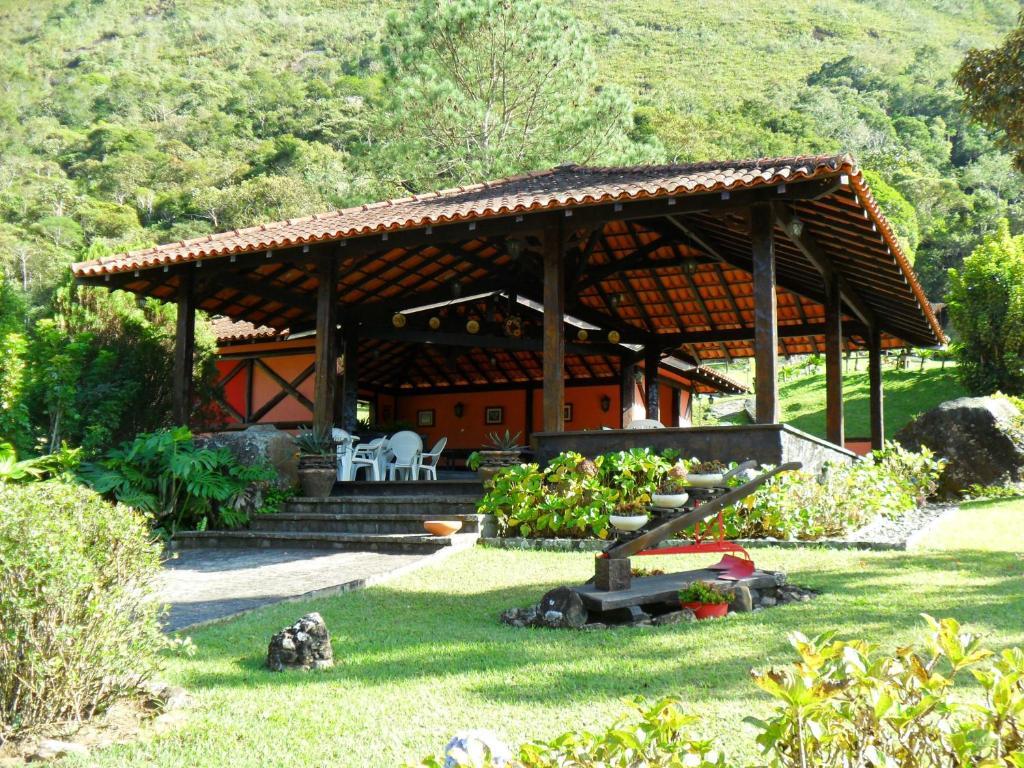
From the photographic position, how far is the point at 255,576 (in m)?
7.06

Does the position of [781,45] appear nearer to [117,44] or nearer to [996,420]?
[117,44]

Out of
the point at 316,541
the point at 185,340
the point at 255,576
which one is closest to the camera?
the point at 255,576

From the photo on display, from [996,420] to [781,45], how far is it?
324 ft

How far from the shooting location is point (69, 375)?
10.6 m

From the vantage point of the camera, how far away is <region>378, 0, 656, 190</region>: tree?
86.3 ft

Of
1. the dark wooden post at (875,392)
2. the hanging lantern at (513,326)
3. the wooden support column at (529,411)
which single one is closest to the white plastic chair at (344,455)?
the hanging lantern at (513,326)

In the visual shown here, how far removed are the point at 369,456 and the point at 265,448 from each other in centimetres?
318

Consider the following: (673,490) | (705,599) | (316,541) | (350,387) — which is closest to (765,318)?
(673,490)

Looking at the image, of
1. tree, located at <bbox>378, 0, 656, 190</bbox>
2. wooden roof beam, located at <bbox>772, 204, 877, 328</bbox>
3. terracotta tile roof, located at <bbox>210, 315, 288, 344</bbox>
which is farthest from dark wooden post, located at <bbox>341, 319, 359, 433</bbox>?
tree, located at <bbox>378, 0, 656, 190</bbox>

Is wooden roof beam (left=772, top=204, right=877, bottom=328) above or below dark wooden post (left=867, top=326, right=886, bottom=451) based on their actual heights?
above

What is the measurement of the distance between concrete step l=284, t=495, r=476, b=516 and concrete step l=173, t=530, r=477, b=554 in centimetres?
62

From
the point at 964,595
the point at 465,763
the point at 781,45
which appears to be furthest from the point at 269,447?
the point at 781,45

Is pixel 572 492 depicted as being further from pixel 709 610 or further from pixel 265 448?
pixel 265 448

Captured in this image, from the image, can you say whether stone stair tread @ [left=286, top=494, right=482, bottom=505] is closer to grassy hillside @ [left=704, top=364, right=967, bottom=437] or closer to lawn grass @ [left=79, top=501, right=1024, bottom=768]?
lawn grass @ [left=79, top=501, right=1024, bottom=768]
